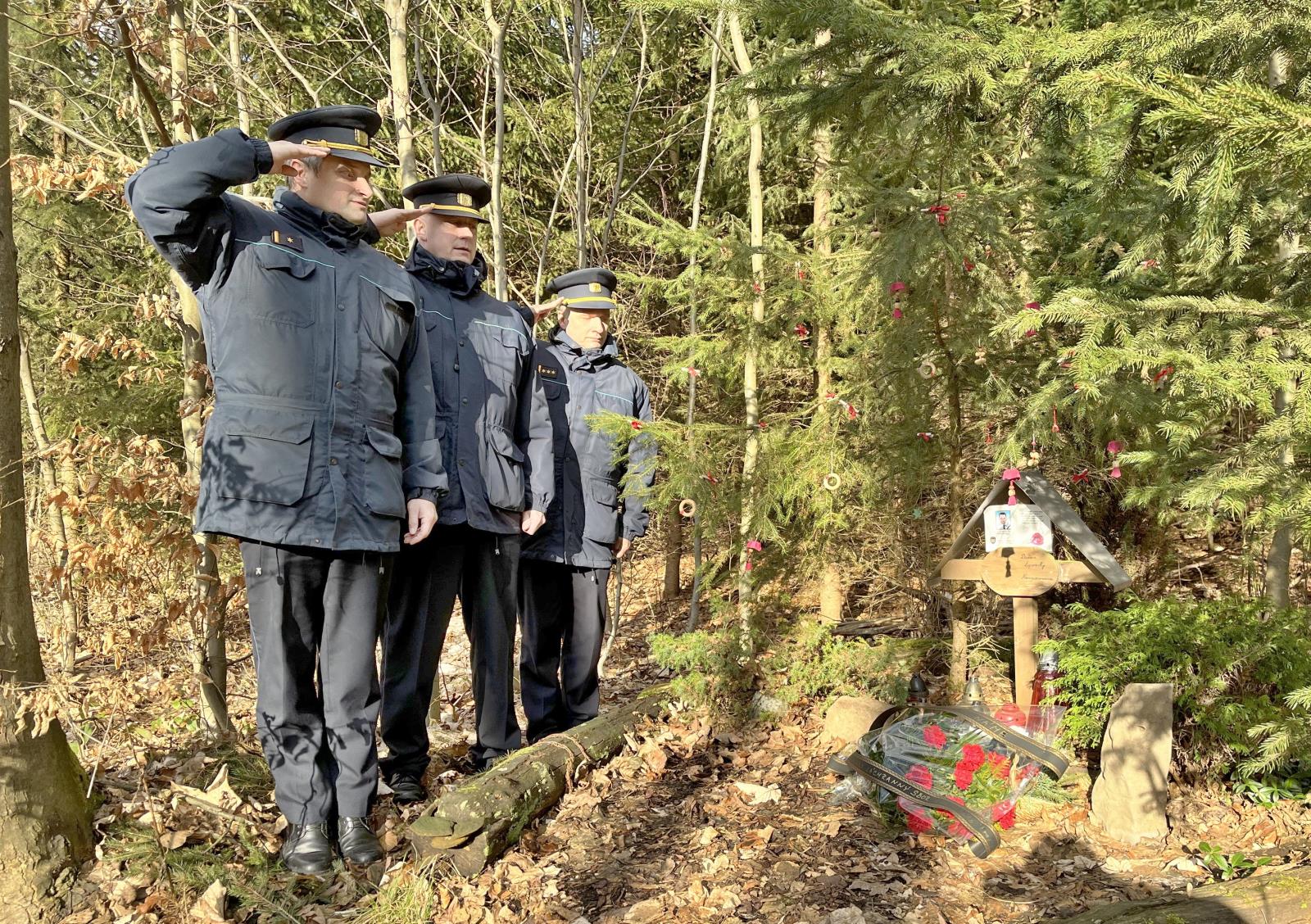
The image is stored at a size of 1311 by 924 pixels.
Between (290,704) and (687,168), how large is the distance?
7775 millimetres

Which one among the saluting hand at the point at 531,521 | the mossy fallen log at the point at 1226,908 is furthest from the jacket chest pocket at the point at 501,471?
the mossy fallen log at the point at 1226,908

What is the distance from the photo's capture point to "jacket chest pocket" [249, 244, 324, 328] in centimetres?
305

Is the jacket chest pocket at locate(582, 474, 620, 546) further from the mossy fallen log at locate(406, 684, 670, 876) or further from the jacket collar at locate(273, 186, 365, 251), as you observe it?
the jacket collar at locate(273, 186, 365, 251)

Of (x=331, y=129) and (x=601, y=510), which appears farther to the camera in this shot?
(x=601, y=510)

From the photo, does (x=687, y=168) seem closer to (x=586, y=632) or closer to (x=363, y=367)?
(x=586, y=632)

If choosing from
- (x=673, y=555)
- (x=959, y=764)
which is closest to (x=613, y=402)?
(x=959, y=764)

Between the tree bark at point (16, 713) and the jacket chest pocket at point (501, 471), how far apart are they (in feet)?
5.89

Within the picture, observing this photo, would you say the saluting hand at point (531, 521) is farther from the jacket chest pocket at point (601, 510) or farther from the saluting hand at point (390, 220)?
the saluting hand at point (390, 220)

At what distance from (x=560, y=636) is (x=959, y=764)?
87.7 inches

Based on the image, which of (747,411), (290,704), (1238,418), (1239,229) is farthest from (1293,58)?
(290,704)

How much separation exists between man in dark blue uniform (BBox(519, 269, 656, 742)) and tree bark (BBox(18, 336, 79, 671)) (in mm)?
2107

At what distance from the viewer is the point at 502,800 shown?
11.7ft

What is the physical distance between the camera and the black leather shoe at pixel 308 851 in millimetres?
3043

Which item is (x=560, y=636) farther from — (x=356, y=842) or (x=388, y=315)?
(x=388, y=315)
